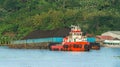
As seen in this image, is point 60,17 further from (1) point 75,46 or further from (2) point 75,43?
(1) point 75,46

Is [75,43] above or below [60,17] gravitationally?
Result: below

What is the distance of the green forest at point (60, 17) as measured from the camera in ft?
401

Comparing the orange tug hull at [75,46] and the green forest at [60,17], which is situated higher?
the green forest at [60,17]

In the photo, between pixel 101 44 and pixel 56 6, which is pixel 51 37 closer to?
pixel 101 44

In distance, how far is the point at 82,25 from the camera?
121812 millimetres

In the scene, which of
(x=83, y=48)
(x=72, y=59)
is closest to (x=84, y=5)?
(x=83, y=48)

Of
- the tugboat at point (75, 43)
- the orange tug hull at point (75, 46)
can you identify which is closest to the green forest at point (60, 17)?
the tugboat at point (75, 43)

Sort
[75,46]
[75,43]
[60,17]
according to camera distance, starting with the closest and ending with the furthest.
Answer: [75,46]
[75,43]
[60,17]

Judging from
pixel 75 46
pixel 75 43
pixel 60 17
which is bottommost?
pixel 75 46

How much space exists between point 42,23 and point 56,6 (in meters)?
8.56

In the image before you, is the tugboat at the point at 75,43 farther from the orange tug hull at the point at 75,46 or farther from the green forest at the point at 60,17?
the green forest at the point at 60,17

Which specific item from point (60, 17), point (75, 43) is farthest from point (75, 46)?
point (60, 17)

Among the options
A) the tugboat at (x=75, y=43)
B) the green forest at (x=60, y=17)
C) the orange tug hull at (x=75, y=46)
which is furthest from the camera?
the green forest at (x=60, y=17)

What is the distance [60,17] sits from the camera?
12356 centimetres
